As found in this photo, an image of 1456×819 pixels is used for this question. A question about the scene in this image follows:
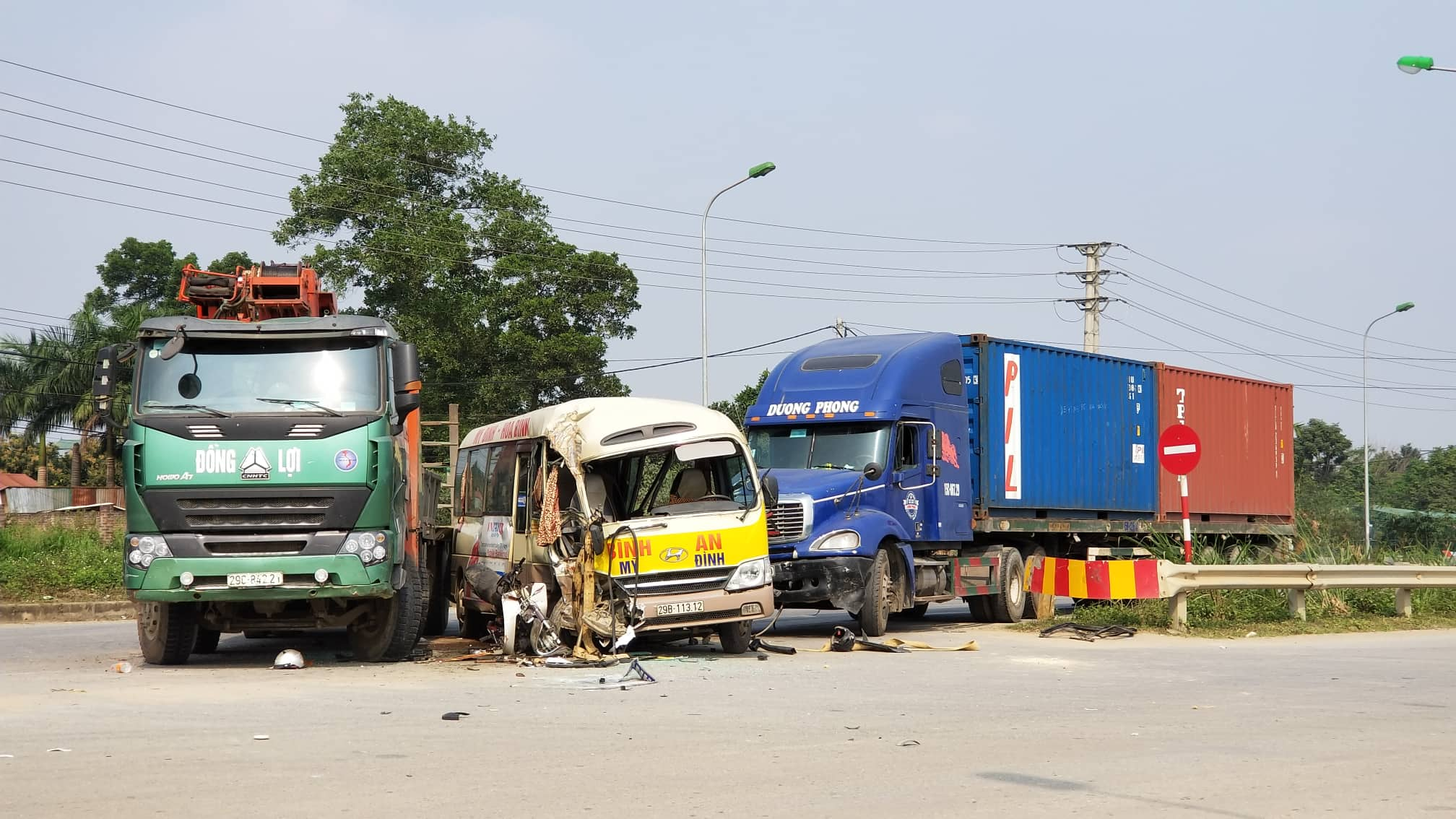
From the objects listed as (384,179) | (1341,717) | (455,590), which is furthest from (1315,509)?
(1341,717)

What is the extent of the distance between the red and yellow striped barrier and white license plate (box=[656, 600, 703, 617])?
5.88 m

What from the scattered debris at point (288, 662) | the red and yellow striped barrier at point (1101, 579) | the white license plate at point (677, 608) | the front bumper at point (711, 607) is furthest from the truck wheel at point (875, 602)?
the scattered debris at point (288, 662)

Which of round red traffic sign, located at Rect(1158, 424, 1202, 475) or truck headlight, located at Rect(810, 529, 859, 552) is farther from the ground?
round red traffic sign, located at Rect(1158, 424, 1202, 475)

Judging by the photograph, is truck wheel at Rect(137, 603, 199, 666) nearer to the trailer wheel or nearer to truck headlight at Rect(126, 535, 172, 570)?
truck headlight at Rect(126, 535, 172, 570)

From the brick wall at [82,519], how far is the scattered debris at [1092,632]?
16863 mm

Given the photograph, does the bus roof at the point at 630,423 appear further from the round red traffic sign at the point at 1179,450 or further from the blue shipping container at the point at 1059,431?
the round red traffic sign at the point at 1179,450

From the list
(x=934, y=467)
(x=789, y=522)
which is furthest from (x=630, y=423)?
(x=934, y=467)

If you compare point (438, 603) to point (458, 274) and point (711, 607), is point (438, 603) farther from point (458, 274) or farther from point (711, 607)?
point (458, 274)

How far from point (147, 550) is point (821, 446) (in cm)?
805

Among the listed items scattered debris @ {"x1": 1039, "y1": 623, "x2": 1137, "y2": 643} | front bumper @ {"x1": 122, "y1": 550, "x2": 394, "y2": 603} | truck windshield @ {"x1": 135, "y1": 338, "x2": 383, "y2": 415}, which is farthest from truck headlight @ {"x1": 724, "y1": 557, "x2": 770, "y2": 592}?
scattered debris @ {"x1": 1039, "y1": 623, "x2": 1137, "y2": 643}

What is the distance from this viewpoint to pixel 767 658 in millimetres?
13867

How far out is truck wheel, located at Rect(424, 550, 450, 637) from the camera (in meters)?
17.3

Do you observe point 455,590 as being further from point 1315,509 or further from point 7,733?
point 1315,509

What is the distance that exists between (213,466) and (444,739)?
4753mm
